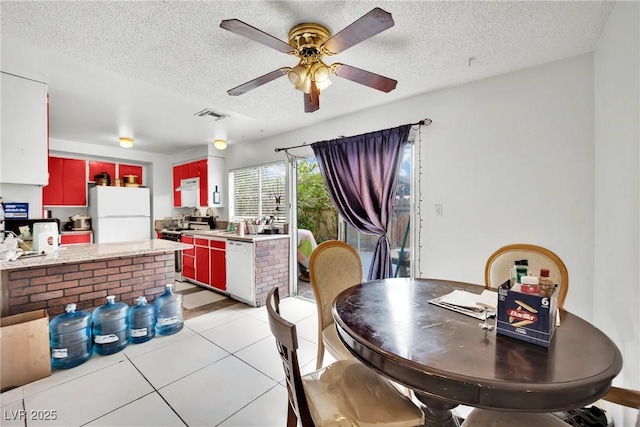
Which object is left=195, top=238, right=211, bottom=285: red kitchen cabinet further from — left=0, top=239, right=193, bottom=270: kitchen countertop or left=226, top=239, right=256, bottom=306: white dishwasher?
left=0, top=239, right=193, bottom=270: kitchen countertop

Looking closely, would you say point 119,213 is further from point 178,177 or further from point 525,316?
point 525,316

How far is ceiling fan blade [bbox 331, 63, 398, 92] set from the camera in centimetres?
173

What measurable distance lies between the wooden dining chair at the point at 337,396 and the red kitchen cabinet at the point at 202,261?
3191mm

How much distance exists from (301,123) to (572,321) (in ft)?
10.9

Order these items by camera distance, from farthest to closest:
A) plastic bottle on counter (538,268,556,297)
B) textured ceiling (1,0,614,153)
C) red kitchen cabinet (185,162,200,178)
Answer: red kitchen cabinet (185,162,200,178) < textured ceiling (1,0,614,153) < plastic bottle on counter (538,268,556,297)

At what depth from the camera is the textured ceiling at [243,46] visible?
4.96 feet

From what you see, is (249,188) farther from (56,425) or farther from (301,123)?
(56,425)

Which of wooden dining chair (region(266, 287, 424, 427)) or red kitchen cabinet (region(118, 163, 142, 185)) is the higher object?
red kitchen cabinet (region(118, 163, 142, 185))

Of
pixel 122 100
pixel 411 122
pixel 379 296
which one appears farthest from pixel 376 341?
pixel 122 100

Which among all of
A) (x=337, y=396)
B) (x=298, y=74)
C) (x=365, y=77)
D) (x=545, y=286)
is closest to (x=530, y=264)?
(x=545, y=286)

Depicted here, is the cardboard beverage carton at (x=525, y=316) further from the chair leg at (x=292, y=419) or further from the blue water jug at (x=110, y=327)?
the blue water jug at (x=110, y=327)

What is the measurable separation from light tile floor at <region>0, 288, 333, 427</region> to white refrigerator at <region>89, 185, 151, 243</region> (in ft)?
10.4

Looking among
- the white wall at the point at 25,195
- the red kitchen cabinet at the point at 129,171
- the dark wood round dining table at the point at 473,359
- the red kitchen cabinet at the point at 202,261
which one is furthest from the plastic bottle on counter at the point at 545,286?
the red kitchen cabinet at the point at 129,171

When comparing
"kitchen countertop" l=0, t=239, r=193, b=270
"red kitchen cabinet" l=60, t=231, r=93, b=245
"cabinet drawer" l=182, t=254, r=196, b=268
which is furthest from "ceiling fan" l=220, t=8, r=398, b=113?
"red kitchen cabinet" l=60, t=231, r=93, b=245
